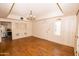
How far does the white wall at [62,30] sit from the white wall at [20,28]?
71 centimetres

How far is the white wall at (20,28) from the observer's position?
6121 millimetres

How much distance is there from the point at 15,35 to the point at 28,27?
2.11 m

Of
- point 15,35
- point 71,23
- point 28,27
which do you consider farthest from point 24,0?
point 28,27

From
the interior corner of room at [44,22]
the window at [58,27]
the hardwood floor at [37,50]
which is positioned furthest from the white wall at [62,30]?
the hardwood floor at [37,50]

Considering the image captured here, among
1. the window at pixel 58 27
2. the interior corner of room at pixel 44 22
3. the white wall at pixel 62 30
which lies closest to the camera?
the interior corner of room at pixel 44 22

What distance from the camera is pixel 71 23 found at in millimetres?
4246

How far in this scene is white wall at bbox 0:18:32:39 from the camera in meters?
6.12

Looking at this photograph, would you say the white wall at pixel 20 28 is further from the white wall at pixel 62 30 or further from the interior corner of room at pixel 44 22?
the white wall at pixel 62 30

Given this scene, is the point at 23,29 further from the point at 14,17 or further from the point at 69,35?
the point at 69,35

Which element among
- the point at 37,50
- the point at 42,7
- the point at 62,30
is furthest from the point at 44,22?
the point at 37,50

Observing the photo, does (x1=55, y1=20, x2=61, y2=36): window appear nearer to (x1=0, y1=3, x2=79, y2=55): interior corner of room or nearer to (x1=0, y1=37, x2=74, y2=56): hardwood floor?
(x1=0, y1=3, x2=79, y2=55): interior corner of room

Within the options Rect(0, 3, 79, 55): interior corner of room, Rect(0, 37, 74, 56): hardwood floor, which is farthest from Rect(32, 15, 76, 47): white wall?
Rect(0, 37, 74, 56): hardwood floor

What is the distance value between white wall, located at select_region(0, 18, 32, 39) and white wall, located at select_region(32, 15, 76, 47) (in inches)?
27.8

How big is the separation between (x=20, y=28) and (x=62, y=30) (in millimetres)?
4306
